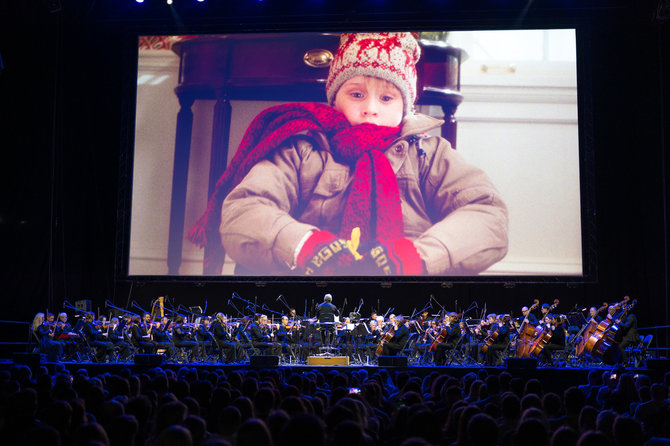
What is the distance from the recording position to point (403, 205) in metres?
15.7

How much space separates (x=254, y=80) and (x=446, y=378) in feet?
33.8

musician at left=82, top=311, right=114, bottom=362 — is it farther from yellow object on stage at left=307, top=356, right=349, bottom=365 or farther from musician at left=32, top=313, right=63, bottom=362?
yellow object on stage at left=307, top=356, right=349, bottom=365

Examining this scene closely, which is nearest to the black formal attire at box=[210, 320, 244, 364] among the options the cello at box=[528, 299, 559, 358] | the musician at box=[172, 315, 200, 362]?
the musician at box=[172, 315, 200, 362]

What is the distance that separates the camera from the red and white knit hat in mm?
16000

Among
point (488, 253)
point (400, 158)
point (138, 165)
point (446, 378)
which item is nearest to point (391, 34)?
point (400, 158)

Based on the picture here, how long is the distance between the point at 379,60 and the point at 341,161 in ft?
7.56

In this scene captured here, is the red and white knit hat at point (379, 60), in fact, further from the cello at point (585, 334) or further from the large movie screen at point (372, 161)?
the cello at point (585, 334)

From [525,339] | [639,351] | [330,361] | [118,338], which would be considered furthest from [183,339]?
[639,351]

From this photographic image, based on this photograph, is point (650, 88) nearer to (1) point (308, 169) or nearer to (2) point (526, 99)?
(2) point (526, 99)

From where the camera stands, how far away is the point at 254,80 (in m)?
16.4

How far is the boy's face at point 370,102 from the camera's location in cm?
1593

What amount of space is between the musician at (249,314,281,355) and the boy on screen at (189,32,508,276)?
222 centimetres

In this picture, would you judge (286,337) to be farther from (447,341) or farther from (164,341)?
(447,341)

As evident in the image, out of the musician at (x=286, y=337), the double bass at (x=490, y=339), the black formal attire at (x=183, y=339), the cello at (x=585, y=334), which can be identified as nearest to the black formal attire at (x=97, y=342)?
the black formal attire at (x=183, y=339)
